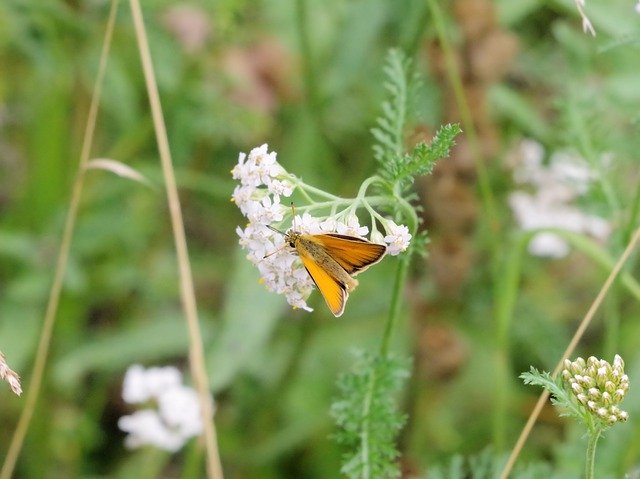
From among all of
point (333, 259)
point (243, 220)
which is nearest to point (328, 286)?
point (333, 259)

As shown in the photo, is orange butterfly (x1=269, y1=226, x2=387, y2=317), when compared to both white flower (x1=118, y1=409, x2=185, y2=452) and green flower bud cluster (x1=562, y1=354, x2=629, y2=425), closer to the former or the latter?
green flower bud cluster (x1=562, y1=354, x2=629, y2=425)

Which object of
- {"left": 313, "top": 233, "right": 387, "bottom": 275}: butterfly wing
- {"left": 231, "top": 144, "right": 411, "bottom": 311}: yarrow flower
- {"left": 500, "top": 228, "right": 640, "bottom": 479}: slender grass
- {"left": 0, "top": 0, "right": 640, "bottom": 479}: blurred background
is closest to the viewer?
{"left": 313, "top": 233, "right": 387, "bottom": 275}: butterfly wing

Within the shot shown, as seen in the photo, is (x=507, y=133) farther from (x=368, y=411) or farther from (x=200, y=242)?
(x=368, y=411)

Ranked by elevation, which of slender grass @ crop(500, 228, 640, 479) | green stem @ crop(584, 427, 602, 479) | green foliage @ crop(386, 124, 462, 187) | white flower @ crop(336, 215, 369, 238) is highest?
green foliage @ crop(386, 124, 462, 187)

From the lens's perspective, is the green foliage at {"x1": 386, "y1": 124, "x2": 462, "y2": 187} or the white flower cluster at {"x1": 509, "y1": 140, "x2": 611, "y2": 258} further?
the white flower cluster at {"x1": 509, "y1": 140, "x2": 611, "y2": 258}

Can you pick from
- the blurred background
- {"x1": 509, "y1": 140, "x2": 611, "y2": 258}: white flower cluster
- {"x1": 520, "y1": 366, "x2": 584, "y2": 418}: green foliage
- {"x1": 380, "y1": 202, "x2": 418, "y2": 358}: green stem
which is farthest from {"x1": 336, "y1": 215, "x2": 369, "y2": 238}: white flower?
{"x1": 509, "y1": 140, "x2": 611, "y2": 258}: white flower cluster

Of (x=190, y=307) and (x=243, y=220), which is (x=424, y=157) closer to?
(x=190, y=307)

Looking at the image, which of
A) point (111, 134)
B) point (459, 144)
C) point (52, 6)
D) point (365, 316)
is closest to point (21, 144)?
point (111, 134)
